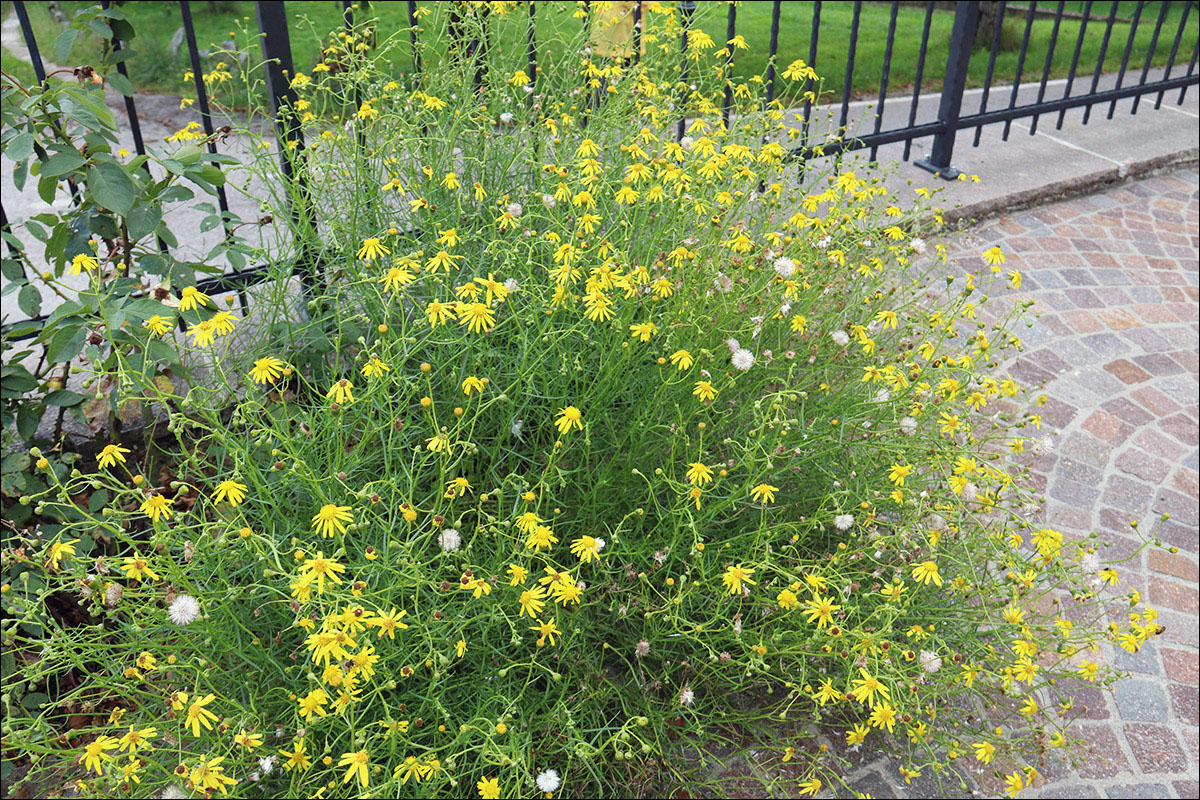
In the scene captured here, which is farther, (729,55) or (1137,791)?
(729,55)

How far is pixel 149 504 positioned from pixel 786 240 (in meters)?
2.13

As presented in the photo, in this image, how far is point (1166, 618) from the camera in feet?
9.81

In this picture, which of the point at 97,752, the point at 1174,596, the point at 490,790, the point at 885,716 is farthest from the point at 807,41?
the point at 97,752

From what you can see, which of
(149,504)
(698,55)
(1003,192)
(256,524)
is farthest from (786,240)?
(1003,192)

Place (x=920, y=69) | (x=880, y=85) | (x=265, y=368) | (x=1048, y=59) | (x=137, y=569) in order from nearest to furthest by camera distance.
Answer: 1. (x=137, y=569)
2. (x=265, y=368)
3. (x=920, y=69)
4. (x=1048, y=59)
5. (x=880, y=85)

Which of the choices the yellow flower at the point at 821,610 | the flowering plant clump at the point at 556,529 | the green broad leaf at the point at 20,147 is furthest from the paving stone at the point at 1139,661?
the green broad leaf at the point at 20,147

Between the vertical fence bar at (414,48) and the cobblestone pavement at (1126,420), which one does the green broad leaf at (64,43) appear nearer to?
the vertical fence bar at (414,48)

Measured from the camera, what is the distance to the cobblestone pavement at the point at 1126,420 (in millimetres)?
2572

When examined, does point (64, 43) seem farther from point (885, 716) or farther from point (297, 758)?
point (885, 716)

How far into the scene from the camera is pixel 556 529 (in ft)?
8.29

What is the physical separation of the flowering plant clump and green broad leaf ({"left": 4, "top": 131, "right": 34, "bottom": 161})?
693 millimetres

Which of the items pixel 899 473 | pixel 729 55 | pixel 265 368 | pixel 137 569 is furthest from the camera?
pixel 729 55

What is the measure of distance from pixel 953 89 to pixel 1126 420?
2.50 meters

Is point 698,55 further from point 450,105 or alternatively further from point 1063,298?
point 1063,298
